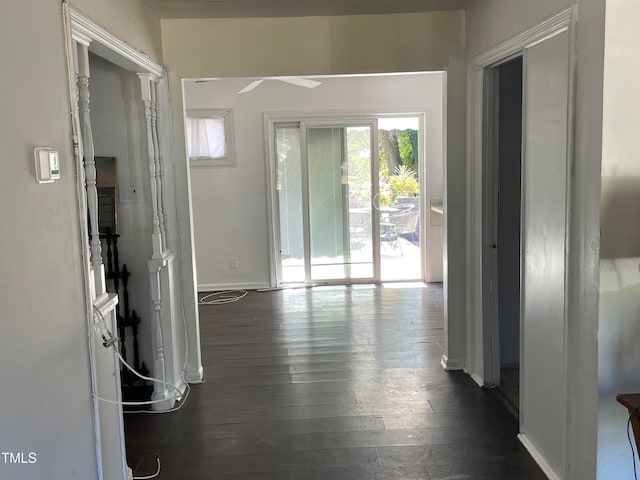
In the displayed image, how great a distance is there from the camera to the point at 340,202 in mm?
6395

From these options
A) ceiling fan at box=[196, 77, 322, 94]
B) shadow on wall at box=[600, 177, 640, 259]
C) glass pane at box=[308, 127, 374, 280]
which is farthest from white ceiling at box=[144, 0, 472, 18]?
glass pane at box=[308, 127, 374, 280]

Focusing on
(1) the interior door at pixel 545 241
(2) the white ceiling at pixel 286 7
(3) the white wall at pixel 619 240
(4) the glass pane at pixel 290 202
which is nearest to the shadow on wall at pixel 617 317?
(3) the white wall at pixel 619 240

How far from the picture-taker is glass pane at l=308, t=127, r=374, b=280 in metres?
6.30

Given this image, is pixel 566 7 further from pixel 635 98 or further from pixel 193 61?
pixel 193 61

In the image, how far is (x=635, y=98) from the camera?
1.91 metres

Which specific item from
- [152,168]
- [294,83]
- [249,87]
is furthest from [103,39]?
[294,83]

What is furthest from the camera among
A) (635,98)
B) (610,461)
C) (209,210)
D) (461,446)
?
(209,210)

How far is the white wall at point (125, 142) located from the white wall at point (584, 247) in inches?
86.8

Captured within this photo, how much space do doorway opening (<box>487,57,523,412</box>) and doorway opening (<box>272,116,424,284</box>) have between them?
277 centimetres

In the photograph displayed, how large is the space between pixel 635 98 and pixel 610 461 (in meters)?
1.31

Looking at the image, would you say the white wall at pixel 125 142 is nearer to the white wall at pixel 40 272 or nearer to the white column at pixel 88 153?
the white column at pixel 88 153

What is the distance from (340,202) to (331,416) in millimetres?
3538

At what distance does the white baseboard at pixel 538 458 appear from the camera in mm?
2465

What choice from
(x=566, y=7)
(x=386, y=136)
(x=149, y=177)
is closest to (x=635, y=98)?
(x=566, y=7)
